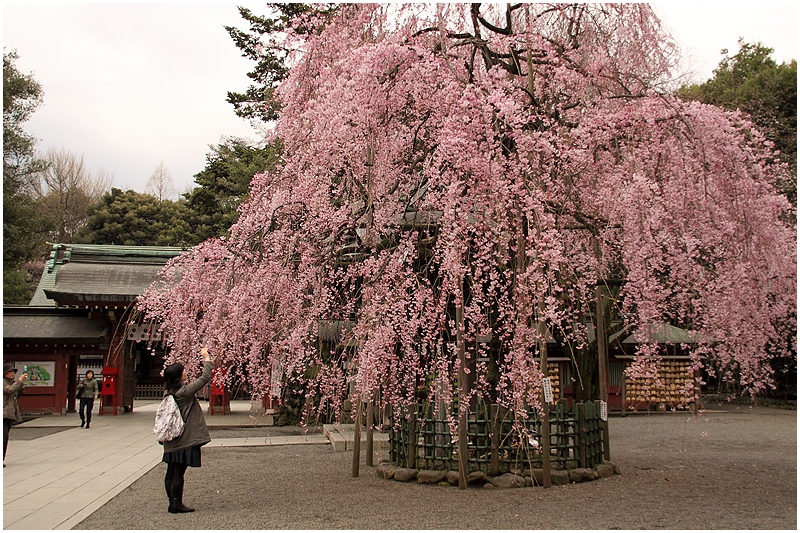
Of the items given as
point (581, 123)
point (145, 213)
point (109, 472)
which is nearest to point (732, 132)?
point (581, 123)

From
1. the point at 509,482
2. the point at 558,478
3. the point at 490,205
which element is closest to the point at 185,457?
the point at 509,482

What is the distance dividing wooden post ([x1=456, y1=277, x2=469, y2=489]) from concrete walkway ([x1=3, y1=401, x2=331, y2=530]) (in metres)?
2.81

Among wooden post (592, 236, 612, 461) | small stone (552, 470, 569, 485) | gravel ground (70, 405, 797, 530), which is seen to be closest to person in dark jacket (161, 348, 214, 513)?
gravel ground (70, 405, 797, 530)

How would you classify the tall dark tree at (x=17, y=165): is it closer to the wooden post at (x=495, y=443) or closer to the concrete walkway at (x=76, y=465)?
the concrete walkway at (x=76, y=465)

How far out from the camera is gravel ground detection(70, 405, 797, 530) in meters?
5.28

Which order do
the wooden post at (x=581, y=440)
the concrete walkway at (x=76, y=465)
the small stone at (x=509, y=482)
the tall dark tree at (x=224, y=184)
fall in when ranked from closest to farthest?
the concrete walkway at (x=76, y=465) < the small stone at (x=509, y=482) < the wooden post at (x=581, y=440) < the tall dark tree at (x=224, y=184)

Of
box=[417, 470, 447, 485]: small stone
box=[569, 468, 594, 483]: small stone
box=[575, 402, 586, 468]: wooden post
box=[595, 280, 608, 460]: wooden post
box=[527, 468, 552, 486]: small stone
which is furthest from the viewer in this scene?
box=[595, 280, 608, 460]: wooden post

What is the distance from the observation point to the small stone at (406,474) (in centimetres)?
695

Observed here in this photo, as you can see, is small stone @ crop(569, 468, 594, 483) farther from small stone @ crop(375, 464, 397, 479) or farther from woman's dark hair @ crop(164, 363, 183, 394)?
woman's dark hair @ crop(164, 363, 183, 394)

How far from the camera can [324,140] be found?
609 centimetres

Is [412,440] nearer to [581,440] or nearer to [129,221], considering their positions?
[581,440]

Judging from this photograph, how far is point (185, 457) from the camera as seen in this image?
5.50 metres

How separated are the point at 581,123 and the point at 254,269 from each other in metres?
3.91

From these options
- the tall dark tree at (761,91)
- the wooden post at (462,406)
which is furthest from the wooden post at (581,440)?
the tall dark tree at (761,91)
